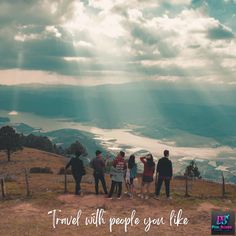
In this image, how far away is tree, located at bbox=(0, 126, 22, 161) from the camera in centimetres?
8100

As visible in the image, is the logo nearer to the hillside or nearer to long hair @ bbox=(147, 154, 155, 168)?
the hillside

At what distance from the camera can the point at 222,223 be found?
57.9 feet

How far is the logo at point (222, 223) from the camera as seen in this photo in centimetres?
1695

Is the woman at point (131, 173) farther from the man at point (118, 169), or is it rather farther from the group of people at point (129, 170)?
the man at point (118, 169)

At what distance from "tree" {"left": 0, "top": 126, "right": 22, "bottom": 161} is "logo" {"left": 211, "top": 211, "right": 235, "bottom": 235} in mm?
69488

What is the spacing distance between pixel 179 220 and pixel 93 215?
4.70m

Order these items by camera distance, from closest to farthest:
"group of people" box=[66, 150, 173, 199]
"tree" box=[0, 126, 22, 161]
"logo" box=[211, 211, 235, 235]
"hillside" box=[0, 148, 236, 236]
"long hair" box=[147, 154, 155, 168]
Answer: "logo" box=[211, 211, 235, 235] → "hillside" box=[0, 148, 236, 236] → "group of people" box=[66, 150, 173, 199] → "long hair" box=[147, 154, 155, 168] → "tree" box=[0, 126, 22, 161]

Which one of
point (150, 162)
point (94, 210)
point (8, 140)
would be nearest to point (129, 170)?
point (150, 162)

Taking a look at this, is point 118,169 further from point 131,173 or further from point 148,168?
point 148,168

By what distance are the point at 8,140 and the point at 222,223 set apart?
70.8m

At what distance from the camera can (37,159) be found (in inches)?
3206

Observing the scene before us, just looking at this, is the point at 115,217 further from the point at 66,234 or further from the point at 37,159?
Result: the point at 37,159

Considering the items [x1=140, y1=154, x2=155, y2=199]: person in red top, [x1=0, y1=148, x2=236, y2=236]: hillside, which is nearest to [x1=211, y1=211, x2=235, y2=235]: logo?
[x1=0, y1=148, x2=236, y2=236]: hillside

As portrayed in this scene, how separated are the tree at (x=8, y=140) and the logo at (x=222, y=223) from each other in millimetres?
69488
